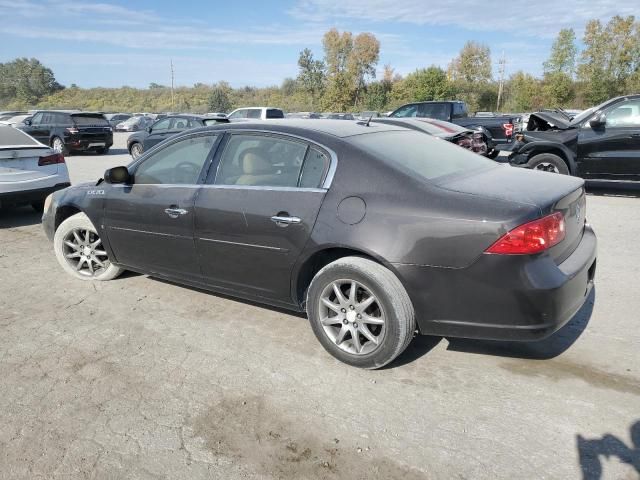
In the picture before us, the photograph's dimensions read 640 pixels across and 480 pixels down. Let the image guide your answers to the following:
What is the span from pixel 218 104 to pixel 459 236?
66.1m

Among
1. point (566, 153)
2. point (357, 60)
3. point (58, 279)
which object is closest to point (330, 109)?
point (357, 60)

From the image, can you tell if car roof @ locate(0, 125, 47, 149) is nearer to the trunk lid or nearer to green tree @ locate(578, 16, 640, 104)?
the trunk lid

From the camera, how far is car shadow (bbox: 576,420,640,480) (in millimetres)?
2299

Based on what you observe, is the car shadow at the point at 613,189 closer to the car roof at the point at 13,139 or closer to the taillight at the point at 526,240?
the taillight at the point at 526,240

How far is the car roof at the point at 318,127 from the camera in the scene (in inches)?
142

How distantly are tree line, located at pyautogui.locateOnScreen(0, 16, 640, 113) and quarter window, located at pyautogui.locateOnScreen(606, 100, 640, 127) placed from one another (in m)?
46.1

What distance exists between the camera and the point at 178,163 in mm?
4172

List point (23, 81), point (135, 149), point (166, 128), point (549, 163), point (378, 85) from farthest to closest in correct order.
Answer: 1. point (23, 81)
2. point (378, 85)
3. point (135, 149)
4. point (166, 128)
5. point (549, 163)

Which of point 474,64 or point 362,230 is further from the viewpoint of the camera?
point 474,64

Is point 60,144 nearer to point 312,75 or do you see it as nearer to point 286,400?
point 286,400

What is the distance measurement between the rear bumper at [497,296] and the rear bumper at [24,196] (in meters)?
6.32

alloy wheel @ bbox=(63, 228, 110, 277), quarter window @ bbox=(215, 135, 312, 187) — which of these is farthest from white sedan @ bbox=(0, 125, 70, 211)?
quarter window @ bbox=(215, 135, 312, 187)

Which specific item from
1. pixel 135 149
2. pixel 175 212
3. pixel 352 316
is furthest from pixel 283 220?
pixel 135 149

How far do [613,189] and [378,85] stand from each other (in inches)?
2407
